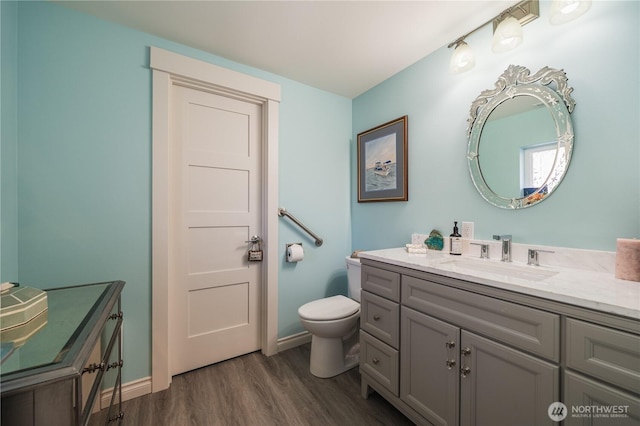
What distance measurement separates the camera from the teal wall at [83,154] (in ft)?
4.29

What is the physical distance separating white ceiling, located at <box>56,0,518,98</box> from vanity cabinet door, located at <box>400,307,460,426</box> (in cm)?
170

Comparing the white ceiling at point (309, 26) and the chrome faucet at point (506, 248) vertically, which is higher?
the white ceiling at point (309, 26)

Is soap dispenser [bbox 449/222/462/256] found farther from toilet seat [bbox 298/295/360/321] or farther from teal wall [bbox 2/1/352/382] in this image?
teal wall [bbox 2/1/352/382]

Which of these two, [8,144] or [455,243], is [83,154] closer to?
[8,144]

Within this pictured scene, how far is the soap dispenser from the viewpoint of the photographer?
1.55 meters

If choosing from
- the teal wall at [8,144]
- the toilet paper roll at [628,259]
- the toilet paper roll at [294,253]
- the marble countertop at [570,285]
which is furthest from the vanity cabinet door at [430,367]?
the teal wall at [8,144]

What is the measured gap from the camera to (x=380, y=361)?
4.71 ft

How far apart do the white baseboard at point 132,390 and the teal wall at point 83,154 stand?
44 mm

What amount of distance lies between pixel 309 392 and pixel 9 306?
1.53m

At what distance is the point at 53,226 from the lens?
1.36 m

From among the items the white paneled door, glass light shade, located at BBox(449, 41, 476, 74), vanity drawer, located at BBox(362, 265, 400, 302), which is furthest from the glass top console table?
glass light shade, located at BBox(449, 41, 476, 74)

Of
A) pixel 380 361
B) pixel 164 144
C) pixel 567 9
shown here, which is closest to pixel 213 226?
pixel 164 144

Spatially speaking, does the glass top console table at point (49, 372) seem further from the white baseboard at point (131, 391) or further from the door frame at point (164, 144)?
the white baseboard at point (131, 391)

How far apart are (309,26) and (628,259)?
1.97 metres
